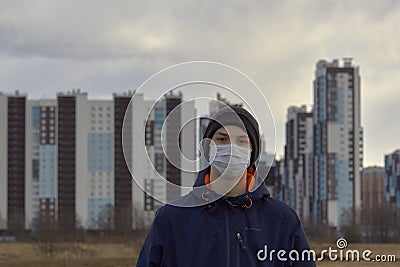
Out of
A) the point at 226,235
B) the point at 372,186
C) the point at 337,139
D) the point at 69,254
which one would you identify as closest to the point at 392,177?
the point at 372,186

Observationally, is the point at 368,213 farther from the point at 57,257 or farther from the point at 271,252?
the point at 271,252

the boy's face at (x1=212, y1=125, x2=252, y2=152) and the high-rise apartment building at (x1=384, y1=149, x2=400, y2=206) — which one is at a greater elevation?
the boy's face at (x1=212, y1=125, x2=252, y2=152)

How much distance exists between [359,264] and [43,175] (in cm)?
1625

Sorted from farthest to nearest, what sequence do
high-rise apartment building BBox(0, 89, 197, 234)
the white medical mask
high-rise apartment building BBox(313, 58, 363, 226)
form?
high-rise apartment building BBox(0, 89, 197, 234) < high-rise apartment building BBox(313, 58, 363, 226) < the white medical mask

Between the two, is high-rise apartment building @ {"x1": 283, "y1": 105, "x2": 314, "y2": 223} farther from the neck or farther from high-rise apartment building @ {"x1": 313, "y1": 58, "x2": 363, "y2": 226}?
the neck

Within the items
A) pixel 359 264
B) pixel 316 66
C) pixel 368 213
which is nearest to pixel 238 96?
pixel 359 264

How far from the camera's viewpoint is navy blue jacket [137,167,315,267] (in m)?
1.11

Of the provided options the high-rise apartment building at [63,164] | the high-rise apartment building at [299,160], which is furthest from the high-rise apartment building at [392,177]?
the high-rise apartment building at [63,164]

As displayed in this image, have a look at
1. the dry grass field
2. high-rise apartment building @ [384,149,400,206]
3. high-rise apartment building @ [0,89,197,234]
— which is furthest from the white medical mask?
high-rise apartment building @ [384,149,400,206]

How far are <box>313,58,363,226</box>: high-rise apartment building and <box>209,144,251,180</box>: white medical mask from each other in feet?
51.7

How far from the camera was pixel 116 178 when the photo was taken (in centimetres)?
1828

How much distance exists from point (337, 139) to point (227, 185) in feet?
55.6

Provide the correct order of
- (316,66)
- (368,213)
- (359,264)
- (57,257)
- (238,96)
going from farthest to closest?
1. (316,66)
2. (368,213)
3. (57,257)
4. (359,264)
5. (238,96)

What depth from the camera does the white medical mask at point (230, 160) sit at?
3.46 ft
